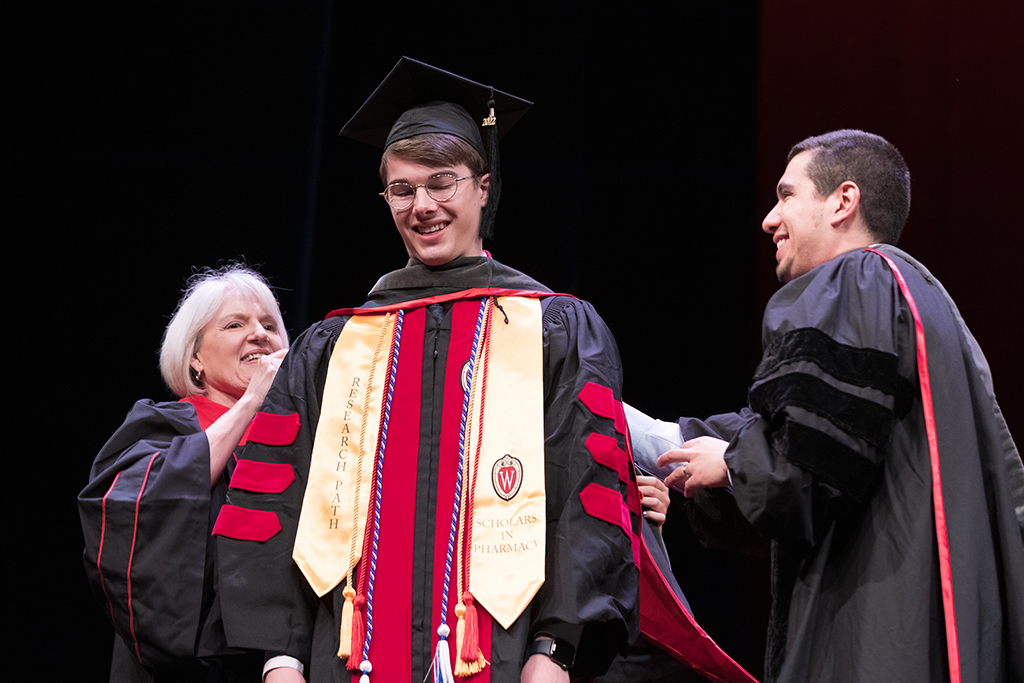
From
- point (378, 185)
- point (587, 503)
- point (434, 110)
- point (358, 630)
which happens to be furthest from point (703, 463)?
point (378, 185)

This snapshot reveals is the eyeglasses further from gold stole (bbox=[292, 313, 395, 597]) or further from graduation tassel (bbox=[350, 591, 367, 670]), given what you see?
graduation tassel (bbox=[350, 591, 367, 670])

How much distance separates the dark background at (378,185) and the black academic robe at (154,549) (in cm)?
124

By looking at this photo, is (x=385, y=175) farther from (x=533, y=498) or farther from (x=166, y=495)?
(x=166, y=495)

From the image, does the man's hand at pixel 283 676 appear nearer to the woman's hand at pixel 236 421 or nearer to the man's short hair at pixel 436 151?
the woman's hand at pixel 236 421

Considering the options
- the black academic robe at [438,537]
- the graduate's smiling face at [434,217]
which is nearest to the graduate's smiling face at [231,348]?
the black academic robe at [438,537]

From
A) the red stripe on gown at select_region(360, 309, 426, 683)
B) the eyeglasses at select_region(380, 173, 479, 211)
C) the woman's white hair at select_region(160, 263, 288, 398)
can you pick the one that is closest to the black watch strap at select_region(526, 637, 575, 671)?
the red stripe on gown at select_region(360, 309, 426, 683)

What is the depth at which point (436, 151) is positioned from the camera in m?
2.18

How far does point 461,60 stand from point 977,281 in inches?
88.9

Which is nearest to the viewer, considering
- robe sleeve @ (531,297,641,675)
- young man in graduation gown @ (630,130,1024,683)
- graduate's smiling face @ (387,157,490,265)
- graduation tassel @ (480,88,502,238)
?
young man in graduation gown @ (630,130,1024,683)

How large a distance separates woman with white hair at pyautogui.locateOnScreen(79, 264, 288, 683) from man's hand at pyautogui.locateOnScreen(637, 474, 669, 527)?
3.29 ft

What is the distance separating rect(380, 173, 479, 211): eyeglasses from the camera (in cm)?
218

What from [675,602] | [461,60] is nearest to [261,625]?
[675,602]

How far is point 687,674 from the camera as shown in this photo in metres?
2.56

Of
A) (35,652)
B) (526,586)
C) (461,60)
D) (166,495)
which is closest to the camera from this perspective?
(526,586)
